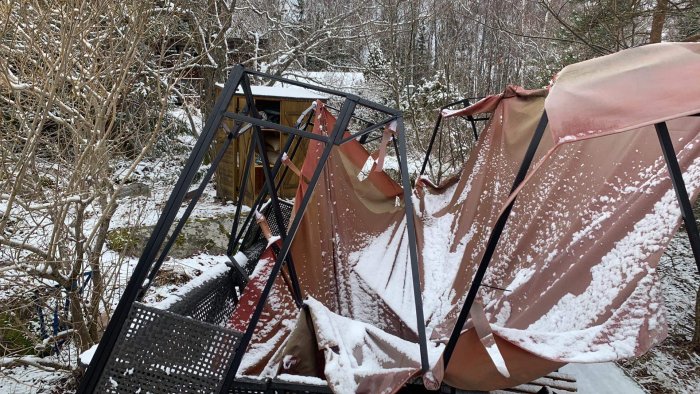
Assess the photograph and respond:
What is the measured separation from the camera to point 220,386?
165 centimetres

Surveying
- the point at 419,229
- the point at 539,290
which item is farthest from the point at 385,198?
the point at 539,290

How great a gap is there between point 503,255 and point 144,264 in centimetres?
196

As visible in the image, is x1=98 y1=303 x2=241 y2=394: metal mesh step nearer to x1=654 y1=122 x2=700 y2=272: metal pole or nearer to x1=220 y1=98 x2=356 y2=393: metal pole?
x1=220 y1=98 x2=356 y2=393: metal pole

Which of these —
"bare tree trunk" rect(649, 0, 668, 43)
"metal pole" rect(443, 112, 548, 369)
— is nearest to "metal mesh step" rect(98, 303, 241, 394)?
"metal pole" rect(443, 112, 548, 369)

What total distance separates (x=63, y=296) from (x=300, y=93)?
18.1 feet

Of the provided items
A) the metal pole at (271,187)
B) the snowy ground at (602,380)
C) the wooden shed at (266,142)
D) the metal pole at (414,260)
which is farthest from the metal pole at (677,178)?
the wooden shed at (266,142)

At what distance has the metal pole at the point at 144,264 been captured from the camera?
64.9 inches

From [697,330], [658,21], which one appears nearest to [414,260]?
[697,330]

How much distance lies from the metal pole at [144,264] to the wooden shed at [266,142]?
5716 mm

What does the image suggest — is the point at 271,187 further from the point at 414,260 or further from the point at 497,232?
the point at 497,232

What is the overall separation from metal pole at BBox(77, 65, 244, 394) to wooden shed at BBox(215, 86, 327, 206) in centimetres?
572

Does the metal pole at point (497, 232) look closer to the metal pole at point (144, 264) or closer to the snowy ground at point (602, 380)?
the metal pole at point (144, 264)

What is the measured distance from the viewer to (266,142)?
7719 mm

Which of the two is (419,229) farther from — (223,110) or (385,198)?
(223,110)
